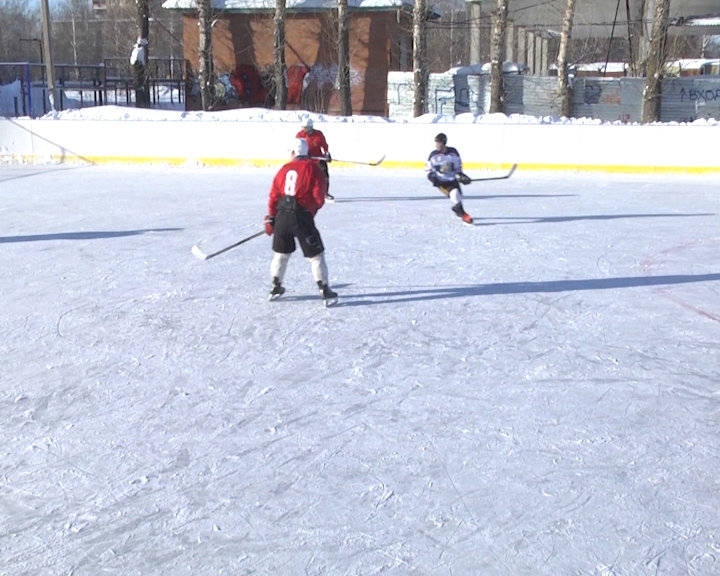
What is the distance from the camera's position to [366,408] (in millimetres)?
4680

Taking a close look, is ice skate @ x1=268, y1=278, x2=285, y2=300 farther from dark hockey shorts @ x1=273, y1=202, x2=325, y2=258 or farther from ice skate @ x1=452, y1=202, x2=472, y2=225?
ice skate @ x1=452, y1=202, x2=472, y2=225

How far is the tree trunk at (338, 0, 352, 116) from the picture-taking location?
73.1 ft

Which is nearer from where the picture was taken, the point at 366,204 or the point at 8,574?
the point at 8,574

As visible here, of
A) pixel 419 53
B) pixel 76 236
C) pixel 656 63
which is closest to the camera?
pixel 76 236

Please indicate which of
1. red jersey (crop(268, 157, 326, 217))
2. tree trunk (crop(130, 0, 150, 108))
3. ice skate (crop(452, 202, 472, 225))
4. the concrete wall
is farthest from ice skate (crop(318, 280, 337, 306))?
tree trunk (crop(130, 0, 150, 108))

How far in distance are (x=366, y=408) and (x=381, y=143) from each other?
12174 mm

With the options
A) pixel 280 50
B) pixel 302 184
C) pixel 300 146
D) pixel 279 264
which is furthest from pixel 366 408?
pixel 280 50

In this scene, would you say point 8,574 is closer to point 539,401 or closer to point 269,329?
point 539,401

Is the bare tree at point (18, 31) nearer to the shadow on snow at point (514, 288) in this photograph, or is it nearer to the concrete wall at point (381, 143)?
the concrete wall at point (381, 143)

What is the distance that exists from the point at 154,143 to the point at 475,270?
10.6m

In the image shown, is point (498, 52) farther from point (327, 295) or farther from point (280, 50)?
point (327, 295)

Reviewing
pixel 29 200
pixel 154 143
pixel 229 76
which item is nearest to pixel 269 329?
pixel 29 200

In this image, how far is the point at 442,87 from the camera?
23.9 meters

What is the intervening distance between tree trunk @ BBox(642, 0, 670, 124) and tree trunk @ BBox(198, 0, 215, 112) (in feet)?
33.3
